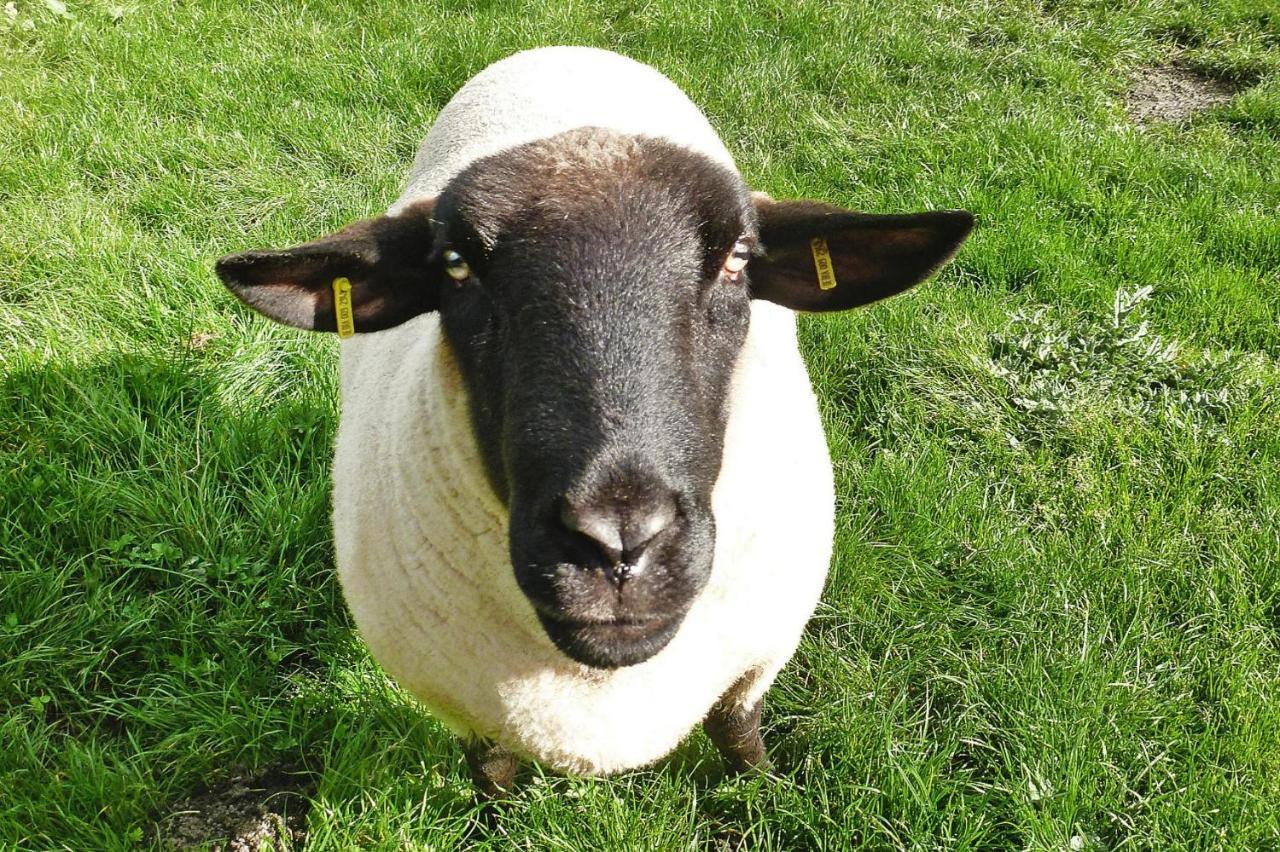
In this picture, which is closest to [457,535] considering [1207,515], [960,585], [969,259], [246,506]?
[246,506]

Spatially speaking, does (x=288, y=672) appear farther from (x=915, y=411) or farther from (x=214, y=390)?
(x=915, y=411)

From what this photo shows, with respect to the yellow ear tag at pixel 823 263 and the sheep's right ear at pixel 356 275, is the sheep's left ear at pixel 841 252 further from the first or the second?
the sheep's right ear at pixel 356 275

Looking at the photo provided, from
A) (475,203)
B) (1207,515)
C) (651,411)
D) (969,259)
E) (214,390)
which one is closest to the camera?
(651,411)

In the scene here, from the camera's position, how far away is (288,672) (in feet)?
9.15

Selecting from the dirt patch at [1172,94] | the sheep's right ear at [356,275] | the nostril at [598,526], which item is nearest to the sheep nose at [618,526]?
the nostril at [598,526]

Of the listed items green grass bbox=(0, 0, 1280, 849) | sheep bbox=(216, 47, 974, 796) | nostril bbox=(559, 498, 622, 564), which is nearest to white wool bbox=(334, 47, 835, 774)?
sheep bbox=(216, 47, 974, 796)

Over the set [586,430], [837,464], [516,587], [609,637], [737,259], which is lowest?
[837,464]

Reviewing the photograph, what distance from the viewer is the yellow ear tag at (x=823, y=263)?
80.7 inches

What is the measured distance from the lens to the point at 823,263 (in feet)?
6.79

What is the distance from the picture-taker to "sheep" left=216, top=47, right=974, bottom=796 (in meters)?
1.61

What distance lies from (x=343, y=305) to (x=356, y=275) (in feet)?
0.24

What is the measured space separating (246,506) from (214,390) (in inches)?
23.0

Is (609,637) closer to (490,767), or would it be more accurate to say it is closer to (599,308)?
(599,308)

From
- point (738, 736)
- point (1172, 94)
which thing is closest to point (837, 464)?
point (738, 736)
